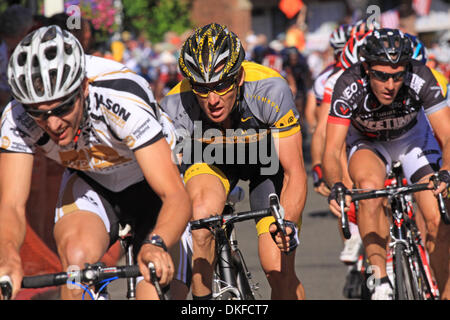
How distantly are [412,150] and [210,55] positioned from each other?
7.27 feet

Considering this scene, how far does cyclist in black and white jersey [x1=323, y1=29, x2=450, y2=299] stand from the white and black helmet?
229 cm

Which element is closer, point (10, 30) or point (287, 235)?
point (287, 235)

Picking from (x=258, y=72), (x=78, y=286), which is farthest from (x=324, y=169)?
(x=78, y=286)

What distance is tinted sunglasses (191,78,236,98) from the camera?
189 inches

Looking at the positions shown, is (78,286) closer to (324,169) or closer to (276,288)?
(276,288)

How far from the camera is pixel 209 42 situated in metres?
4.90

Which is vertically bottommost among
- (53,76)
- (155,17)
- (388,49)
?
(53,76)

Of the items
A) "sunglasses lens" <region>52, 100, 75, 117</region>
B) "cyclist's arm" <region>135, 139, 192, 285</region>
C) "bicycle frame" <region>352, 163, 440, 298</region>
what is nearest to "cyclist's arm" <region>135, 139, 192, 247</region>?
"cyclist's arm" <region>135, 139, 192, 285</region>

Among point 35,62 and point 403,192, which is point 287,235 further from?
point 35,62

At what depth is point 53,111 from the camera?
12.7 ft

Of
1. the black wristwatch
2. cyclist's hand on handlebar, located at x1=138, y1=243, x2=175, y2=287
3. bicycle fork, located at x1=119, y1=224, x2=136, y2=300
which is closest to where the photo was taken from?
cyclist's hand on handlebar, located at x1=138, y1=243, x2=175, y2=287

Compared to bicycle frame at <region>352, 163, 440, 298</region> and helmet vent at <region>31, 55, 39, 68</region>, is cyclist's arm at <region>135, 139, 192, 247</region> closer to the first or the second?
helmet vent at <region>31, 55, 39, 68</region>

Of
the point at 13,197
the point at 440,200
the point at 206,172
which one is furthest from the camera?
the point at 206,172

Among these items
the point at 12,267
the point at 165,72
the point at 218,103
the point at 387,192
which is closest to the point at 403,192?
the point at 387,192
